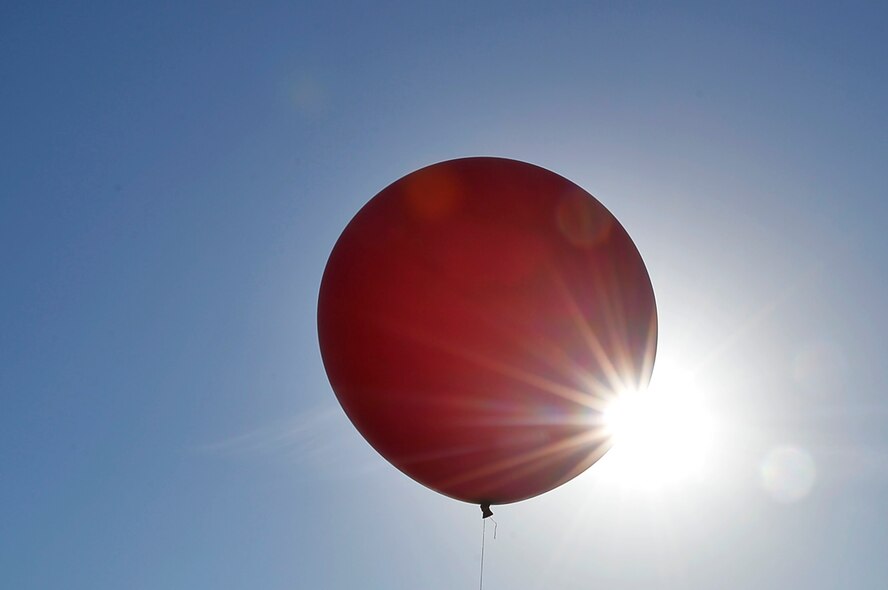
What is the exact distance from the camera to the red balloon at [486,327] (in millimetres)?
3277

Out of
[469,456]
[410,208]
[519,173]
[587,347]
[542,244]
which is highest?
[519,173]

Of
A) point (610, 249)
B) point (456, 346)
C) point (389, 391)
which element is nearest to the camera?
point (456, 346)

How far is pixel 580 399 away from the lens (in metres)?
3.42

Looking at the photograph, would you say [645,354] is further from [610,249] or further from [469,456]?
[469,456]

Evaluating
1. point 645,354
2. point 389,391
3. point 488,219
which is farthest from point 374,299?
point 645,354

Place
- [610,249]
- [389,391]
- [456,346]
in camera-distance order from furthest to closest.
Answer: [610,249] < [389,391] < [456,346]

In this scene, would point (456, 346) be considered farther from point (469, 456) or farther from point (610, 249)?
A: point (610, 249)

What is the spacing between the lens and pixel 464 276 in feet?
10.8

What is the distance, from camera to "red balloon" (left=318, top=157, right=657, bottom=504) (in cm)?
328

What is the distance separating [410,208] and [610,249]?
3.83 feet

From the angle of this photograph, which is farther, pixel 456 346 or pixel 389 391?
pixel 389 391

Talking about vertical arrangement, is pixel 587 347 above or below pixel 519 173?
below

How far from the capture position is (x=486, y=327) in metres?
3.24

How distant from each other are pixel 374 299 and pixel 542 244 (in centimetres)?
94
